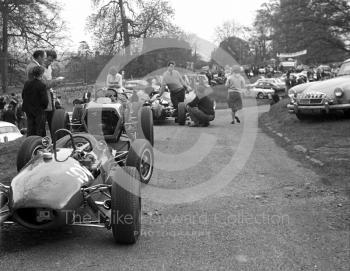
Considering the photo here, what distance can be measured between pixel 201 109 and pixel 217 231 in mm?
9104

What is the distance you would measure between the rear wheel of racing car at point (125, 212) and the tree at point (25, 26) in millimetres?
30684

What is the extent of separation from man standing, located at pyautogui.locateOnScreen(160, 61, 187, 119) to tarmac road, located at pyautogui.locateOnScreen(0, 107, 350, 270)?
6.77 metres

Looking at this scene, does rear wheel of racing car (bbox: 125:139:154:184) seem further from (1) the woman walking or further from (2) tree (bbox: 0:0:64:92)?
(2) tree (bbox: 0:0:64:92)

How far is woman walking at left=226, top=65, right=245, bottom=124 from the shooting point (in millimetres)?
14430

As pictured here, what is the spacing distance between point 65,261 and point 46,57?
5.55 m

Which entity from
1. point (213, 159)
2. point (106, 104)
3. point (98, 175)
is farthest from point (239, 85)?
point (98, 175)

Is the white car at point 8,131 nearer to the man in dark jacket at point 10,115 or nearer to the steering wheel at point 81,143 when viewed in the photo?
the man in dark jacket at point 10,115

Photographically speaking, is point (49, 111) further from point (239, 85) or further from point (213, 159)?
point (239, 85)

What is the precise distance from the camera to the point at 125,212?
450 cm

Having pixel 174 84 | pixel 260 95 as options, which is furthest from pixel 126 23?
pixel 174 84

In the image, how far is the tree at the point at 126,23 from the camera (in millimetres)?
38844

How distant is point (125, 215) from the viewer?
450 centimetres

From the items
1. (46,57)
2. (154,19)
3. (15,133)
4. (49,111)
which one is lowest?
(15,133)

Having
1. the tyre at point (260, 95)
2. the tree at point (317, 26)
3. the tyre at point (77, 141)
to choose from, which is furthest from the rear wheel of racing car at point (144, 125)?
the tyre at point (260, 95)
